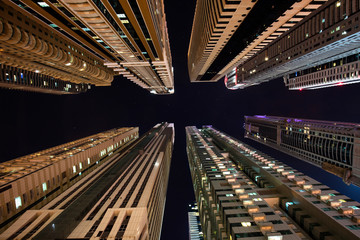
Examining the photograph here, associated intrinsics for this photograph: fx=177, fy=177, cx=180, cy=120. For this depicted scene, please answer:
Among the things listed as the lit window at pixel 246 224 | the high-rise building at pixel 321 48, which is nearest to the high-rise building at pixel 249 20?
the high-rise building at pixel 321 48

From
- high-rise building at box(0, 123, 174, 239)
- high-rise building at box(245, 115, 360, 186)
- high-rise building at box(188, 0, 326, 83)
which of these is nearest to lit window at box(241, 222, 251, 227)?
high-rise building at box(0, 123, 174, 239)

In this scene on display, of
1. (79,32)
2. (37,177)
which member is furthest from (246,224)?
(79,32)

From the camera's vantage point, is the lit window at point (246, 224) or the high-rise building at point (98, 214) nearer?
the high-rise building at point (98, 214)

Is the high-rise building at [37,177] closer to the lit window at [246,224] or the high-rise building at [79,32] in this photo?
the high-rise building at [79,32]

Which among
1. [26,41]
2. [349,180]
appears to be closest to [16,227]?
[26,41]

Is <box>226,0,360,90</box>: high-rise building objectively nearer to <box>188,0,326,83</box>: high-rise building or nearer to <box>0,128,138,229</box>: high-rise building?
<box>188,0,326,83</box>: high-rise building

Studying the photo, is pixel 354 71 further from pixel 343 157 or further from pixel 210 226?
pixel 210 226
